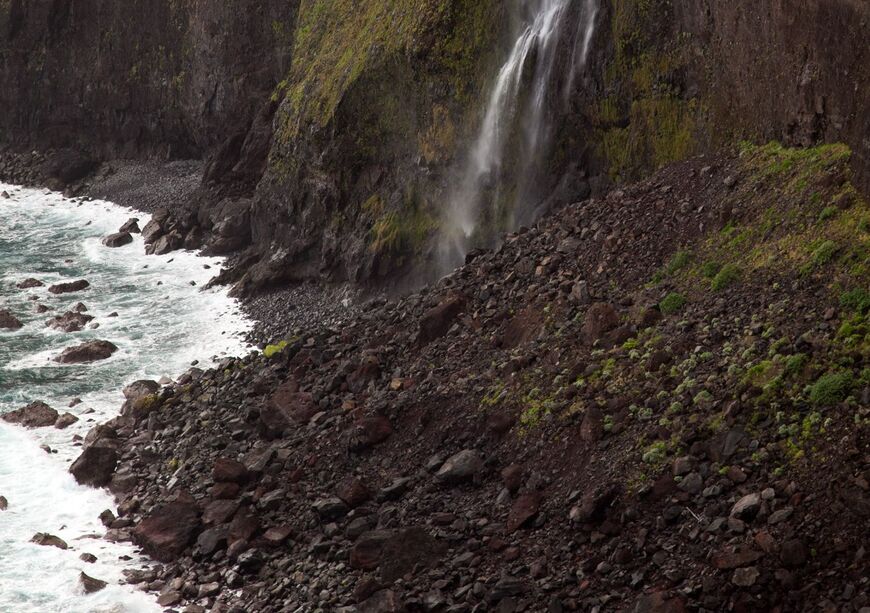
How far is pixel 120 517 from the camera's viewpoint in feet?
92.9

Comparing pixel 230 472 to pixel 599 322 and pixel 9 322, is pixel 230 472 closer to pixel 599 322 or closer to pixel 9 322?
pixel 599 322

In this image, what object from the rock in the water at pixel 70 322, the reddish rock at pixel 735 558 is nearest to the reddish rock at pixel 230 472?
the reddish rock at pixel 735 558

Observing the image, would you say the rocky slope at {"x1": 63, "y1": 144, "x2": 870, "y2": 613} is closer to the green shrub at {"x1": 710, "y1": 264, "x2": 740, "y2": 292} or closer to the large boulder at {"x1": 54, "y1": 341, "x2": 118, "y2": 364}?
the green shrub at {"x1": 710, "y1": 264, "x2": 740, "y2": 292}

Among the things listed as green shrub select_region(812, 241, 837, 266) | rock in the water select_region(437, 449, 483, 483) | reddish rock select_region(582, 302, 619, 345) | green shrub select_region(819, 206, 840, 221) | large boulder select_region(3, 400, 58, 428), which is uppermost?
green shrub select_region(819, 206, 840, 221)

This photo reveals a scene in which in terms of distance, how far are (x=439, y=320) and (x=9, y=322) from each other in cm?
2307

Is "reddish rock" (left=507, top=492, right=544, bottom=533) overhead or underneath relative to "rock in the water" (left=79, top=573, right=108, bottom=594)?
overhead

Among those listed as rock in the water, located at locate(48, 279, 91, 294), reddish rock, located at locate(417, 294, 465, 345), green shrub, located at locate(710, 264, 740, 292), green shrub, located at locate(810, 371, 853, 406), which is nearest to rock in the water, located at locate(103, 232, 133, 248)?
rock in the water, located at locate(48, 279, 91, 294)

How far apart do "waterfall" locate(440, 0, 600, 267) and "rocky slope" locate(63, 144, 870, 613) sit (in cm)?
450

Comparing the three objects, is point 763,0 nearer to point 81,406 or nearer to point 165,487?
point 165,487

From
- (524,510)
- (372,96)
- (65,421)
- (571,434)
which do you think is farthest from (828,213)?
(65,421)

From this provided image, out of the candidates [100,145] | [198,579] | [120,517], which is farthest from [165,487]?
[100,145]

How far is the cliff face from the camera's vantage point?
27.6 meters

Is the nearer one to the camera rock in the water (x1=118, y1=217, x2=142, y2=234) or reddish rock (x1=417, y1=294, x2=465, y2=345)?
reddish rock (x1=417, y1=294, x2=465, y2=345)

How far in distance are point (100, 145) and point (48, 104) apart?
5.74 meters
